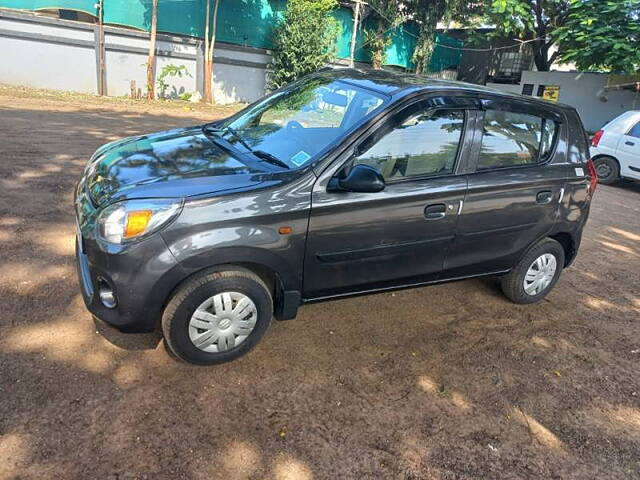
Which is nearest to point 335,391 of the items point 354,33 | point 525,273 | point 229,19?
point 525,273

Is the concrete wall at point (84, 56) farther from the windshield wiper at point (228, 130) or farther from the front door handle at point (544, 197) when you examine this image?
the front door handle at point (544, 197)

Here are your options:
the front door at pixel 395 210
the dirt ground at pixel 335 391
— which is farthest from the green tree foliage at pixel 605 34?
the front door at pixel 395 210

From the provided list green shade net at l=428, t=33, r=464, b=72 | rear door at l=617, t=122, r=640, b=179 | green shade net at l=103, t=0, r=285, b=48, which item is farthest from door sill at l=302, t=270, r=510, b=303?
A: green shade net at l=428, t=33, r=464, b=72

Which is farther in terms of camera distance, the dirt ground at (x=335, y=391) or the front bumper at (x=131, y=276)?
the front bumper at (x=131, y=276)

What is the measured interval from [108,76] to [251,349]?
15022 millimetres

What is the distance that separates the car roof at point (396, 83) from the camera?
140 inches

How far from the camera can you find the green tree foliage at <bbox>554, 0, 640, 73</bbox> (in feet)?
53.3

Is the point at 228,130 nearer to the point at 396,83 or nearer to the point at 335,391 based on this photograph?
the point at 396,83

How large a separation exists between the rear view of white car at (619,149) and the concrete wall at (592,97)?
11008 mm

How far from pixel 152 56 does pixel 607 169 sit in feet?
42.1

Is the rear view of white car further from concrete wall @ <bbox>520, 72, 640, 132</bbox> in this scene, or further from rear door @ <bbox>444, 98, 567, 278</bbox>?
concrete wall @ <bbox>520, 72, 640, 132</bbox>

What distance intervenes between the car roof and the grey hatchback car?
0.02 metres

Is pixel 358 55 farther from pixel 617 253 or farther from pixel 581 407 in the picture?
pixel 581 407

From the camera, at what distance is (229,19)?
17797 mm
